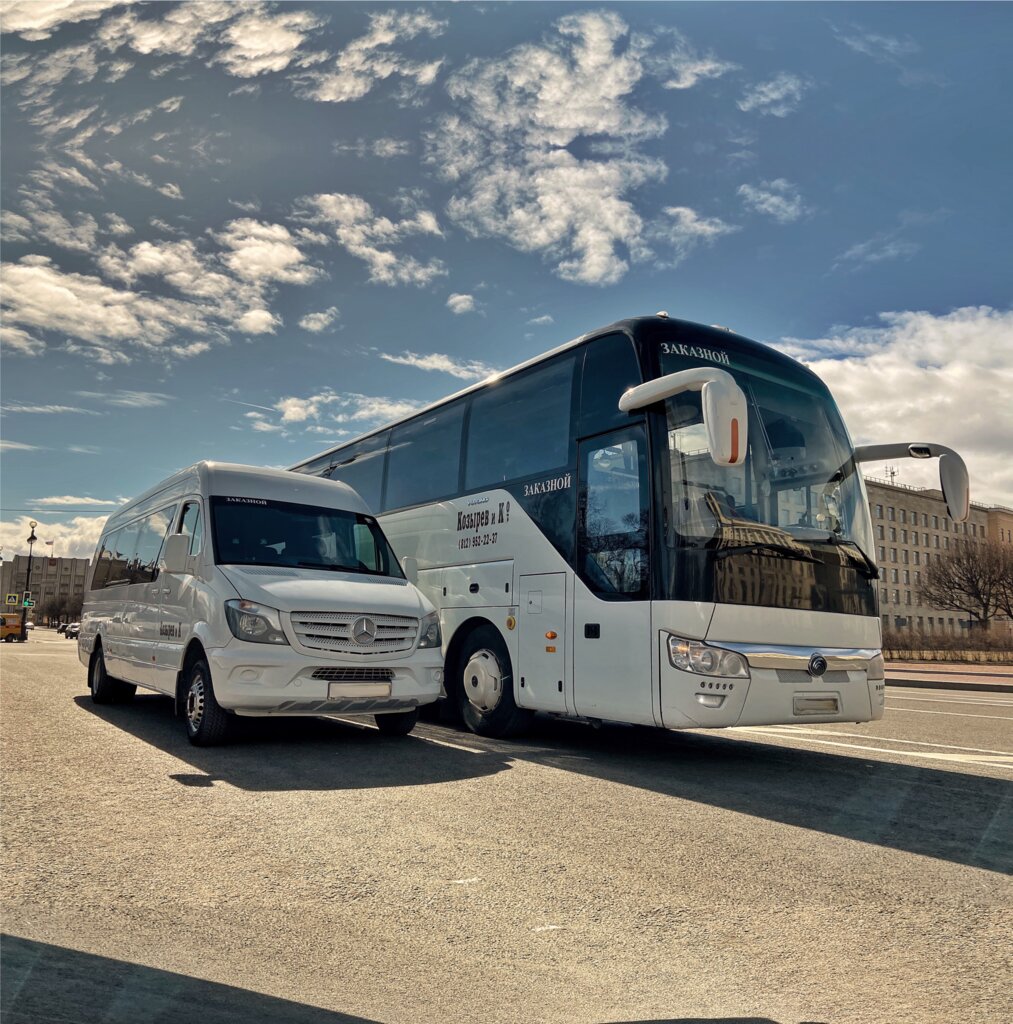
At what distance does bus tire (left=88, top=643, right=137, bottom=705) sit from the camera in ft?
40.5

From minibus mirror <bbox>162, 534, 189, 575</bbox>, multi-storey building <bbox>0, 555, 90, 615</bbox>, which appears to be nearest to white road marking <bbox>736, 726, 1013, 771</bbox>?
minibus mirror <bbox>162, 534, 189, 575</bbox>

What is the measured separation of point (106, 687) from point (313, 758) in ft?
19.5

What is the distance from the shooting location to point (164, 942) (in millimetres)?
3486

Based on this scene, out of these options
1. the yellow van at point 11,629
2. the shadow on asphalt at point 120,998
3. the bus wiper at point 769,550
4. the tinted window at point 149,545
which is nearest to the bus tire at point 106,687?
the tinted window at point 149,545

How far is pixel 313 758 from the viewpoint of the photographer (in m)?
7.76

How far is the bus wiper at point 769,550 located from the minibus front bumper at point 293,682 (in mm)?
3105

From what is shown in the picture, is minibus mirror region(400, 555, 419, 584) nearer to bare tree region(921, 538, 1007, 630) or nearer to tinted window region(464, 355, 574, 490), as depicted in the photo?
tinted window region(464, 355, 574, 490)

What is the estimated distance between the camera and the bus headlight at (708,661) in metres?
6.97

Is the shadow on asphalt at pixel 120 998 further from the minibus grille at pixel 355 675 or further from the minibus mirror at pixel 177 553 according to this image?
the minibus mirror at pixel 177 553

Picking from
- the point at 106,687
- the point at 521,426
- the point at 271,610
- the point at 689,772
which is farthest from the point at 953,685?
the point at 271,610

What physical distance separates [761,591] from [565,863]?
3.33 metres

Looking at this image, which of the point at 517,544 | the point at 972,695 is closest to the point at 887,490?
the point at 972,695

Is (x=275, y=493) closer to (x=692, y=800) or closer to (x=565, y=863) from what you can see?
(x=692, y=800)

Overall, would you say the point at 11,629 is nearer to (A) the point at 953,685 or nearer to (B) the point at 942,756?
(A) the point at 953,685
